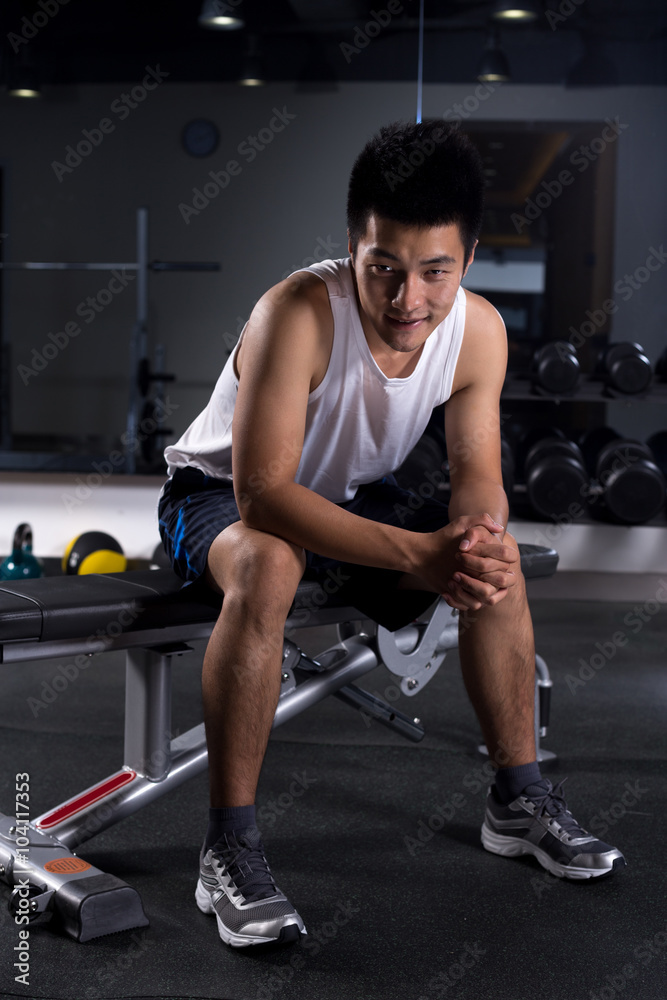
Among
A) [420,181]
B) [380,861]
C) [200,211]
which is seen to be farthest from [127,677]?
[200,211]

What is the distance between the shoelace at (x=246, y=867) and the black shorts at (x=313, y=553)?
41cm

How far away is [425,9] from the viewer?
389 cm

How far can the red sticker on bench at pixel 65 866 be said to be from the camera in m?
1.43

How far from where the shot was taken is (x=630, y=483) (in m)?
3.62

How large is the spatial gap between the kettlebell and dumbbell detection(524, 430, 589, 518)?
5.80 feet

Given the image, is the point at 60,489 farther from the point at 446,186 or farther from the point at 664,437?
the point at 446,186

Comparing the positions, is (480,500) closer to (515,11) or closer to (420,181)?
(420,181)

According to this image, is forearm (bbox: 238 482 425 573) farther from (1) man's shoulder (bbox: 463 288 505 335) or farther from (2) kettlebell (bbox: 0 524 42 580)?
(2) kettlebell (bbox: 0 524 42 580)

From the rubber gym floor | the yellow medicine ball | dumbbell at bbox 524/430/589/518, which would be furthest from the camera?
dumbbell at bbox 524/430/589/518

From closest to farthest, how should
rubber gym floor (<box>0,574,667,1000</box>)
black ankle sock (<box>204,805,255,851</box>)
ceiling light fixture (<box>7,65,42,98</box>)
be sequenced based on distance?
rubber gym floor (<box>0,574,667,1000</box>) < black ankle sock (<box>204,805,255,851</box>) < ceiling light fixture (<box>7,65,42,98</box>)

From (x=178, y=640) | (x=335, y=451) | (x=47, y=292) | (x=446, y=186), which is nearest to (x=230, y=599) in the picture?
(x=178, y=640)

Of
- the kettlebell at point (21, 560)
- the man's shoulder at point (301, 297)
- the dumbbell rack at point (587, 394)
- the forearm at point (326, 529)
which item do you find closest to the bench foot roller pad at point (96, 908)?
the forearm at point (326, 529)

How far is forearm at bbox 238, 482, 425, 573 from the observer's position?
148cm

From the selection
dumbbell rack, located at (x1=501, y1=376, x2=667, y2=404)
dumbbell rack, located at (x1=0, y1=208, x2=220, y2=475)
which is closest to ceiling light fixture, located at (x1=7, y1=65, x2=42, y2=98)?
dumbbell rack, located at (x1=0, y1=208, x2=220, y2=475)
